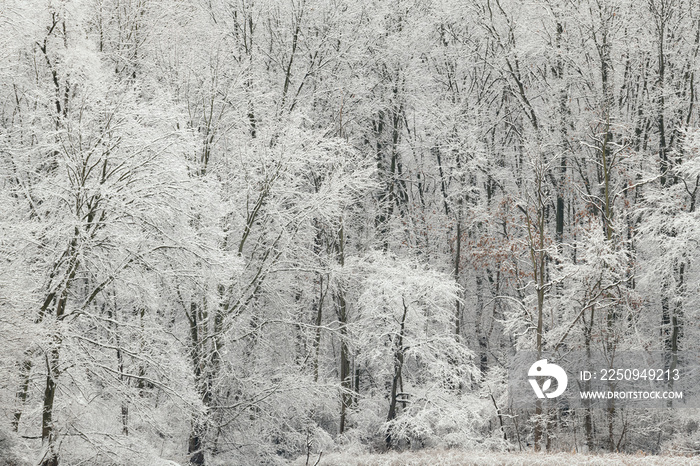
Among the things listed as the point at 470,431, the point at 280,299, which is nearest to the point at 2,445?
the point at 280,299

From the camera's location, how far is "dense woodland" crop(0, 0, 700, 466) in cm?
1041

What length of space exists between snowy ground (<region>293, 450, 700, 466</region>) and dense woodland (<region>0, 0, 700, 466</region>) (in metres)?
1.92

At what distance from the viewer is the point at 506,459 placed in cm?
1035

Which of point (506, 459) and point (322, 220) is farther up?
point (322, 220)

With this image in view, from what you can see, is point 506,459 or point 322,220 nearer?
point 506,459

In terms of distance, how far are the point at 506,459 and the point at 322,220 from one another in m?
8.01

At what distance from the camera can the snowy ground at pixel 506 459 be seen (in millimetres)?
9570

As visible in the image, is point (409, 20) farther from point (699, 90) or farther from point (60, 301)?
point (60, 301)

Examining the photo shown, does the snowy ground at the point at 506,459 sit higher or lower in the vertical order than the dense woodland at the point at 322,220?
lower

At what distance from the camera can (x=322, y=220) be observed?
1670cm

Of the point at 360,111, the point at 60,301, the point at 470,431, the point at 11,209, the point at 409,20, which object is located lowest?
the point at 470,431

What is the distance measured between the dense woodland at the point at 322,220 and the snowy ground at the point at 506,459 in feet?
6.30

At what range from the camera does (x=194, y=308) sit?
14.9 meters

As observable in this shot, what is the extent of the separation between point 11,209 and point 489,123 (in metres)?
16.4
